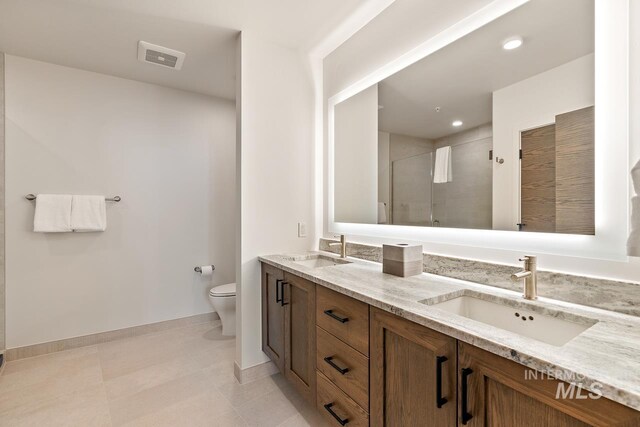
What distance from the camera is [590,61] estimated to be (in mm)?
1076

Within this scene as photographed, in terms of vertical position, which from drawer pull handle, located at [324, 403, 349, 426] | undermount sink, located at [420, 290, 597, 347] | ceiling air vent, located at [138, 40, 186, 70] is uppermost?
ceiling air vent, located at [138, 40, 186, 70]

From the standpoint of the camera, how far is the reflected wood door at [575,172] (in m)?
1.08

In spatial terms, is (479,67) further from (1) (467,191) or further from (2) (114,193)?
(2) (114,193)

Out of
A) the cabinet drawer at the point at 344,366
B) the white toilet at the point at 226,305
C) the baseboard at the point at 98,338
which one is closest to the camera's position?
the cabinet drawer at the point at 344,366

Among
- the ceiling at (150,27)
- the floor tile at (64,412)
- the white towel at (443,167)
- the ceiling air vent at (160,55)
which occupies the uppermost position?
the ceiling at (150,27)

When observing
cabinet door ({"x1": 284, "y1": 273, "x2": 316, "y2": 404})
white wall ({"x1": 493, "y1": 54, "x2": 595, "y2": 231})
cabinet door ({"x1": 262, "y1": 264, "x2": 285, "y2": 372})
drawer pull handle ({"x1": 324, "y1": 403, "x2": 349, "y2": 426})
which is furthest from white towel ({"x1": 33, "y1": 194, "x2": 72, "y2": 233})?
white wall ({"x1": 493, "y1": 54, "x2": 595, "y2": 231})

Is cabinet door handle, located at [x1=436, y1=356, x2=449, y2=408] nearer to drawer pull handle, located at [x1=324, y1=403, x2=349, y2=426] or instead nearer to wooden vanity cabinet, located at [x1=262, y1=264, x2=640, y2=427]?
wooden vanity cabinet, located at [x1=262, y1=264, x2=640, y2=427]

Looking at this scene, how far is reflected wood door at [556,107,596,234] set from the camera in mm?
1079

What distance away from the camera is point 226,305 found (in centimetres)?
270

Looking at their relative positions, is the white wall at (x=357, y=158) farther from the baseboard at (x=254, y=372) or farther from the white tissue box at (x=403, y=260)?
the baseboard at (x=254, y=372)

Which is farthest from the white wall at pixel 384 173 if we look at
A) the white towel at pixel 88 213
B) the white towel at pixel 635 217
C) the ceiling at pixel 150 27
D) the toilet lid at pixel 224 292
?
the white towel at pixel 88 213

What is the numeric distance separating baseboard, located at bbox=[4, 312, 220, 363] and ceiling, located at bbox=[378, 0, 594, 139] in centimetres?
269

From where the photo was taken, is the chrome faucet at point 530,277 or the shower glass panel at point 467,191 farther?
the shower glass panel at point 467,191
